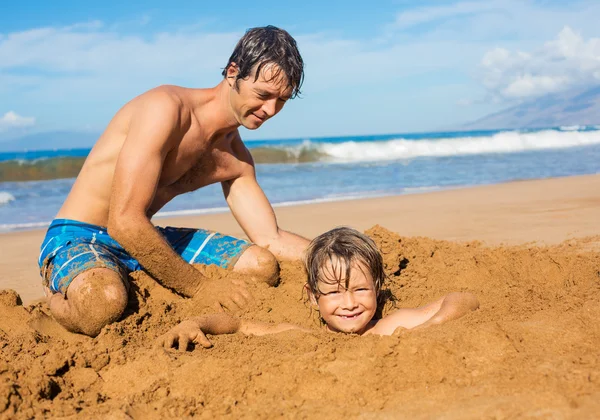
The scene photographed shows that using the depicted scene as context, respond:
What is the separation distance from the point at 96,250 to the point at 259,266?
92 centimetres

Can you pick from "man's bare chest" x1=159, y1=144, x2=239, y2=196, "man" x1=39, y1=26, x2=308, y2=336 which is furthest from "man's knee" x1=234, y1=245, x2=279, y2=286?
"man's bare chest" x1=159, y1=144, x2=239, y2=196

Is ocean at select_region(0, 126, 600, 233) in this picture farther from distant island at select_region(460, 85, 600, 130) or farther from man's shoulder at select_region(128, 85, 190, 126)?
distant island at select_region(460, 85, 600, 130)

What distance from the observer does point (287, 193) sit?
33.4 ft

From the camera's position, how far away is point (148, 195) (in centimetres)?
298

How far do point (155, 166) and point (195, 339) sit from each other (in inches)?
37.4

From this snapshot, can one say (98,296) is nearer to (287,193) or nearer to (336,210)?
(336,210)

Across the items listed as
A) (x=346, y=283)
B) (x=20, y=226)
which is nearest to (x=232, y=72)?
(x=346, y=283)

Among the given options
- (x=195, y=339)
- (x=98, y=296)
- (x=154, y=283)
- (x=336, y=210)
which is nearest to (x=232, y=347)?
(x=195, y=339)

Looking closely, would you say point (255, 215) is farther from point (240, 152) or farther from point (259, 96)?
point (259, 96)

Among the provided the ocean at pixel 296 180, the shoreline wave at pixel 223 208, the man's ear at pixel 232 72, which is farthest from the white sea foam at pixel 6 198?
the man's ear at pixel 232 72

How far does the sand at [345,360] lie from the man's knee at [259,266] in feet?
0.37

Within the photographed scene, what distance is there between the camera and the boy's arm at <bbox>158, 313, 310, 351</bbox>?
7.96 ft

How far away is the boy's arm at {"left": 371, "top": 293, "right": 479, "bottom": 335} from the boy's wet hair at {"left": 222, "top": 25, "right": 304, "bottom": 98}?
1.37m

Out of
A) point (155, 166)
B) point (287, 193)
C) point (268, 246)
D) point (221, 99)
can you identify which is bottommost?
point (287, 193)
